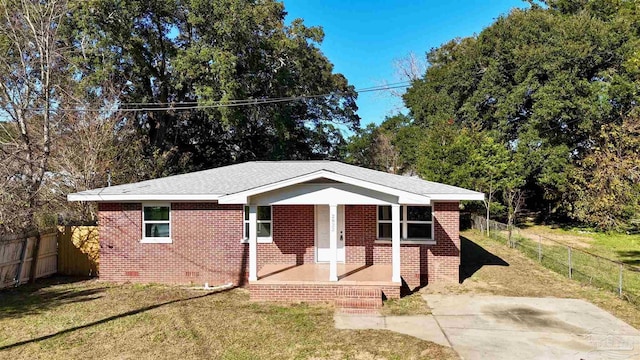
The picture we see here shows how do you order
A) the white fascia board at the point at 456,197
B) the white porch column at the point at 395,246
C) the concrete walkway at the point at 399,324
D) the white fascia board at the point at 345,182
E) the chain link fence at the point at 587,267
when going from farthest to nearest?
the white fascia board at the point at 456,197, the chain link fence at the point at 587,267, the white porch column at the point at 395,246, the white fascia board at the point at 345,182, the concrete walkway at the point at 399,324

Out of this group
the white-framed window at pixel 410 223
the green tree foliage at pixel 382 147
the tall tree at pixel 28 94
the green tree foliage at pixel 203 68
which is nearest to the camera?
the white-framed window at pixel 410 223

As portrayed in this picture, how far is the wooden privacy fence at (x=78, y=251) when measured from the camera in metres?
14.5

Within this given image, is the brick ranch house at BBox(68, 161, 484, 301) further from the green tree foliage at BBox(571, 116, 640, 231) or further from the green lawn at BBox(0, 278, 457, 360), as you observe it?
the green tree foliage at BBox(571, 116, 640, 231)

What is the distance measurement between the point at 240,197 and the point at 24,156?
997 cm

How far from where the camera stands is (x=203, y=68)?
23.7 m

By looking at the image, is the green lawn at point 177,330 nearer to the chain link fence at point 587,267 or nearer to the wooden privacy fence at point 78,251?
the wooden privacy fence at point 78,251

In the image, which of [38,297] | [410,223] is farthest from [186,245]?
[410,223]

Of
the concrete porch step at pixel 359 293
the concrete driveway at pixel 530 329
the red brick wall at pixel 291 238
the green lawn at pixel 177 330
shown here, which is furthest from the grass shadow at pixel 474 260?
the green lawn at pixel 177 330

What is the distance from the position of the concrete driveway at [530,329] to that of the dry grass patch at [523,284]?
20.9 inches

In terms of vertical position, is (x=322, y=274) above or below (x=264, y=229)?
below

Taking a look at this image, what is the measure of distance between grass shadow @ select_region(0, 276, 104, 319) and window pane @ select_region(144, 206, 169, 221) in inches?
98.7

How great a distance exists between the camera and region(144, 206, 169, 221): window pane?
524 inches

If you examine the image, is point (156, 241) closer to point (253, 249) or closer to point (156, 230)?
point (156, 230)

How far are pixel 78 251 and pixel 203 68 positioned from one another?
41.9 feet
